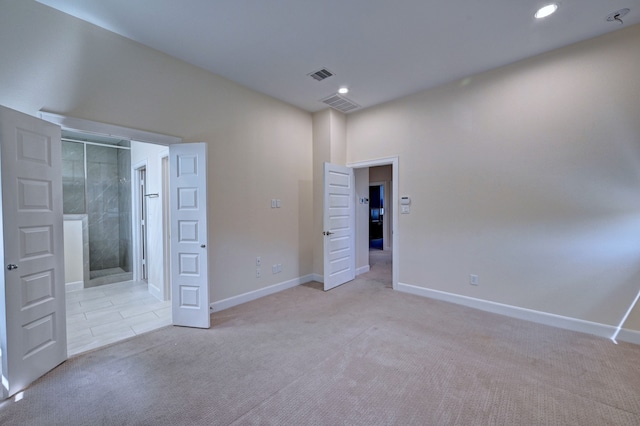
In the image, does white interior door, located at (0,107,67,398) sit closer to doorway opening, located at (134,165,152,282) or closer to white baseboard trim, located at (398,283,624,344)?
doorway opening, located at (134,165,152,282)

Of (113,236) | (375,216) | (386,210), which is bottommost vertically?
(113,236)

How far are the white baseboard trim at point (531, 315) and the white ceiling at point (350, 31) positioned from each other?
116 inches

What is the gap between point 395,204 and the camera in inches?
165

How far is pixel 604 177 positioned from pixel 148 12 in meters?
4.65

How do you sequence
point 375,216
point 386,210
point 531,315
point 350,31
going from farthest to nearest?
point 375,216
point 386,210
point 531,315
point 350,31

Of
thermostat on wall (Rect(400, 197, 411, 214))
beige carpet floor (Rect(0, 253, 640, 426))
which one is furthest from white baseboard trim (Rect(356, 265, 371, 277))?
beige carpet floor (Rect(0, 253, 640, 426))

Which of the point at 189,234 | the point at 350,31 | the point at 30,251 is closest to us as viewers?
the point at 30,251

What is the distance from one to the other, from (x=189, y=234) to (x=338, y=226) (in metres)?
2.29

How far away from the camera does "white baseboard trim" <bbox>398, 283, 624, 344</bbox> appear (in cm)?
267

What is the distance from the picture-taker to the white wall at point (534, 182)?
262 cm

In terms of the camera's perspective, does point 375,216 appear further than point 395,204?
Yes

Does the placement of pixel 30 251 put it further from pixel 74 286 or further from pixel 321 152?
pixel 321 152

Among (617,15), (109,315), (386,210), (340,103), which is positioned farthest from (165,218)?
(386,210)

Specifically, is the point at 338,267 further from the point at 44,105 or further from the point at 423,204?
the point at 44,105
